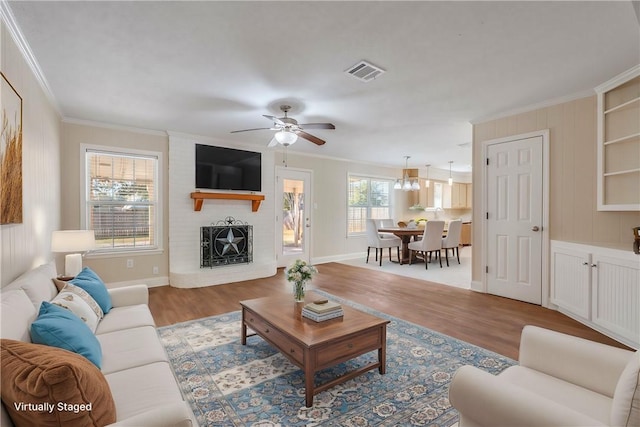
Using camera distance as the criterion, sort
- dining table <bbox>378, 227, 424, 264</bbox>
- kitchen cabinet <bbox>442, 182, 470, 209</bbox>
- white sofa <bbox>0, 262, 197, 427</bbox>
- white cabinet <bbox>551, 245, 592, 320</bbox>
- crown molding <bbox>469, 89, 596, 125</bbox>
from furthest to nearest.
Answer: kitchen cabinet <bbox>442, 182, 470, 209</bbox>
dining table <bbox>378, 227, 424, 264</bbox>
crown molding <bbox>469, 89, 596, 125</bbox>
white cabinet <bbox>551, 245, 592, 320</bbox>
white sofa <bbox>0, 262, 197, 427</bbox>

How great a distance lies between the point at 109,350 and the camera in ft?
5.97

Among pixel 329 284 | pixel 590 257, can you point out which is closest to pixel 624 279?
pixel 590 257

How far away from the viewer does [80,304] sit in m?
2.01

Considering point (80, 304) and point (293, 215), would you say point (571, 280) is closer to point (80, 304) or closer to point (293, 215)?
point (80, 304)

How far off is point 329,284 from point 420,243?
2486 millimetres

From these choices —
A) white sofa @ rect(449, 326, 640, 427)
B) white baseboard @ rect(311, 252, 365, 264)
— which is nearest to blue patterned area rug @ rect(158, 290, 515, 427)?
white sofa @ rect(449, 326, 640, 427)

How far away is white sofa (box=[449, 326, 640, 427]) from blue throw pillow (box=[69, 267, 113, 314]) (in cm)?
252

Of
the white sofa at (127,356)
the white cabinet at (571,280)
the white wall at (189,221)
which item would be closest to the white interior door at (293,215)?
the white wall at (189,221)

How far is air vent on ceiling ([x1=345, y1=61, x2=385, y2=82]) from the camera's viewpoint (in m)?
2.71

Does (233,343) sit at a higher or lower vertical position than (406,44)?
lower

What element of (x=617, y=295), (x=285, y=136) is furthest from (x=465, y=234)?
(x=285, y=136)

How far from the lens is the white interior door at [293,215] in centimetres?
643

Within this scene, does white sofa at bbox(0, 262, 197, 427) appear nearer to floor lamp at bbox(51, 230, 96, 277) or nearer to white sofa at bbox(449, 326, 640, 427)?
floor lamp at bbox(51, 230, 96, 277)

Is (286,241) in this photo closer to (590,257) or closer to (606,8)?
(590,257)
